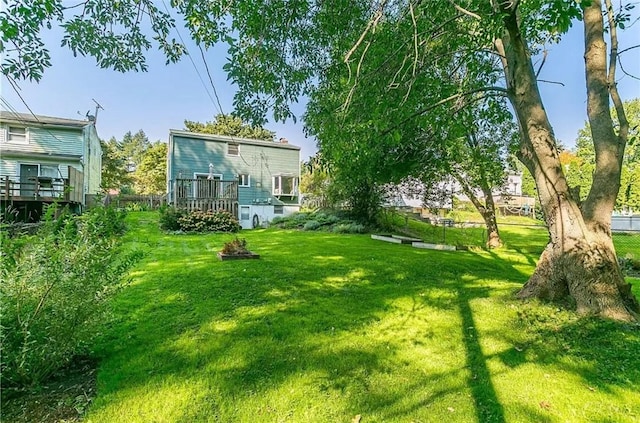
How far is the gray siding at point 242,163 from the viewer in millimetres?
17636

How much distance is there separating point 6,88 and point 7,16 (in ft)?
2.07

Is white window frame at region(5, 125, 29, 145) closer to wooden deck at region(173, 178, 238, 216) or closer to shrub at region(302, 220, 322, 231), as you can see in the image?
wooden deck at region(173, 178, 238, 216)

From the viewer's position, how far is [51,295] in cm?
247

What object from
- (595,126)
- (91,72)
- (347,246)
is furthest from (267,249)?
(595,126)

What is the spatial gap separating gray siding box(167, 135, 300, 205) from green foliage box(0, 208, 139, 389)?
51.2ft

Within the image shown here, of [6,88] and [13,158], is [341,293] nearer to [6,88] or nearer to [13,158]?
[6,88]

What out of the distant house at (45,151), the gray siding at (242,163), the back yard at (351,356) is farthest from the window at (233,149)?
the back yard at (351,356)

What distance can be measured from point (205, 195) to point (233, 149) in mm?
5573

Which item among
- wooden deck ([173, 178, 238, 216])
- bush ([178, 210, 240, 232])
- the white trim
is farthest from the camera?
the white trim

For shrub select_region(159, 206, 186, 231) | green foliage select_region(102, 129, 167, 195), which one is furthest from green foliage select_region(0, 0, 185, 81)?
green foliage select_region(102, 129, 167, 195)

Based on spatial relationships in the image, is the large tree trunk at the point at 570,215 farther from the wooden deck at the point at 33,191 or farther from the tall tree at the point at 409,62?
the wooden deck at the point at 33,191

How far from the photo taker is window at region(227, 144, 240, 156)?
1901 cm

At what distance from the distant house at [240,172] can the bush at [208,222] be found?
968 mm

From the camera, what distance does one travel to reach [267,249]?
890 cm
